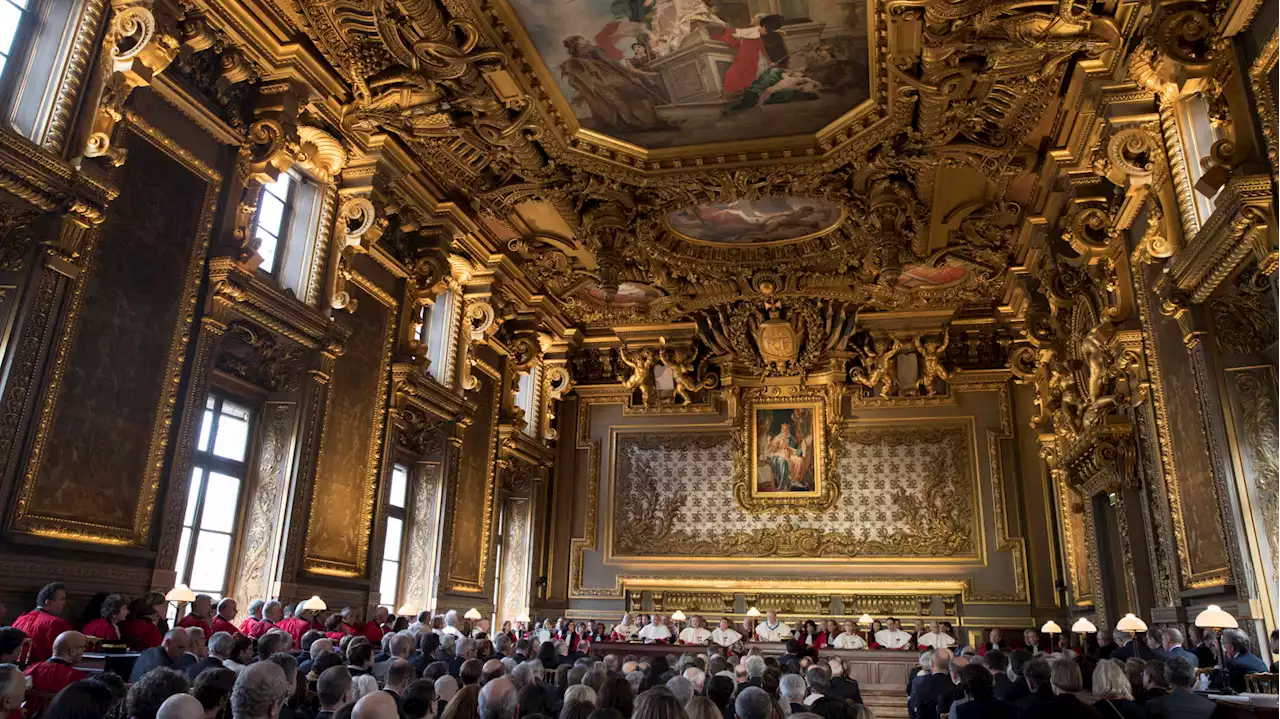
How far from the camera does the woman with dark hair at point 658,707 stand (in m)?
3.12

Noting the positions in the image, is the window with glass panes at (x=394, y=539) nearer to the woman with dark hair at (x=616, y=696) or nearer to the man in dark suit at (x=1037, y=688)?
the woman with dark hair at (x=616, y=696)

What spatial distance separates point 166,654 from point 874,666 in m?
9.97

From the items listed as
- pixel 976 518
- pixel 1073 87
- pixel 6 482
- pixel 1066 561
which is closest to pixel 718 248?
pixel 1073 87

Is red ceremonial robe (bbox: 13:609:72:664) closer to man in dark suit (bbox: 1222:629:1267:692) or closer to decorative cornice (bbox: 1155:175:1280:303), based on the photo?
man in dark suit (bbox: 1222:629:1267:692)

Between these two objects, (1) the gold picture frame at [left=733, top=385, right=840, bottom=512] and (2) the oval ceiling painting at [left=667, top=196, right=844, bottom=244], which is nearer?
(2) the oval ceiling painting at [left=667, top=196, right=844, bottom=244]

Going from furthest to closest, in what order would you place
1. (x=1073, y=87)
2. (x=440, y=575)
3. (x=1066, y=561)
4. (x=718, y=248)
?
(x=1066, y=561) → (x=718, y=248) → (x=440, y=575) → (x=1073, y=87)

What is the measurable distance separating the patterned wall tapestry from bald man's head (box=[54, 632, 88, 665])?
571 inches

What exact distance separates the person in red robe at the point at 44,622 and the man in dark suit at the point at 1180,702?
7198 millimetres

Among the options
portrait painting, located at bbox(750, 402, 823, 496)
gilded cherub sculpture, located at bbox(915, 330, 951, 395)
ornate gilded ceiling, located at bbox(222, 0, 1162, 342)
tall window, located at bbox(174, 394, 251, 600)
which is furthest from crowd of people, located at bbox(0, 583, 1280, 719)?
portrait painting, located at bbox(750, 402, 823, 496)

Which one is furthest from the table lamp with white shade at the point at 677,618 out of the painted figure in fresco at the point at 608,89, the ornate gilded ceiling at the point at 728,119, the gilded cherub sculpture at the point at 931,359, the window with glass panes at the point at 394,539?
the painted figure in fresco at the point at 608,89

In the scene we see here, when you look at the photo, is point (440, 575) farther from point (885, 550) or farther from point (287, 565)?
point (885, 550)

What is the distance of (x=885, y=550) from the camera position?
17.6 m

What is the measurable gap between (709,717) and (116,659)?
14.8 ft

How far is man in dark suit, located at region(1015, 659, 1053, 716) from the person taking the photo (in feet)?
14.8
